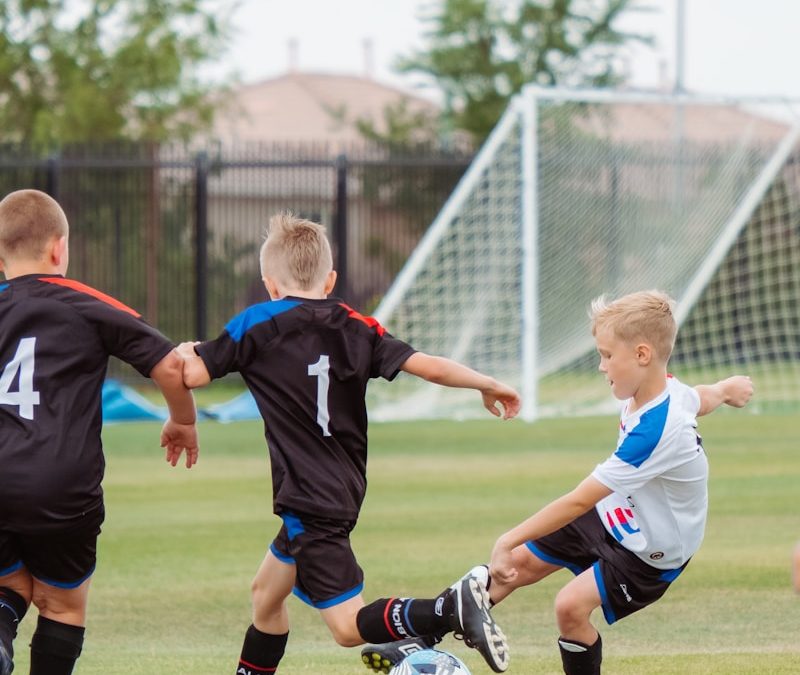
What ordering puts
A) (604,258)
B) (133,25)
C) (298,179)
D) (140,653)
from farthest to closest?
(133,25) < (298,179) < (604,258) < (140,653)

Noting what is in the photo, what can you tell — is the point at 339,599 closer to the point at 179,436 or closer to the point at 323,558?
the point at 323,558

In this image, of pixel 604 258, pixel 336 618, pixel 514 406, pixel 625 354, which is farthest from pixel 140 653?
pixel 604 258

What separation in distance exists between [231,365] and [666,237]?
14.7m

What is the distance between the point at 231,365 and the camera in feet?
17.4

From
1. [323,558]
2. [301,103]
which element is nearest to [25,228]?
[323,558]

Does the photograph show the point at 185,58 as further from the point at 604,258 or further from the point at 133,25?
the point at 604,258

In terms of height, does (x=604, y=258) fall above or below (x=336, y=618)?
below

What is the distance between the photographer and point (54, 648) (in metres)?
5.23

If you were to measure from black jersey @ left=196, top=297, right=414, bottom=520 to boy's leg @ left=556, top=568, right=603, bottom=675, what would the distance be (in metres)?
0.85

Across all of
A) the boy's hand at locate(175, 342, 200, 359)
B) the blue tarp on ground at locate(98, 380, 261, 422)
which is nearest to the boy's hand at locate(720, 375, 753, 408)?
the boy's hand at locate(175, 342, 200, 359)

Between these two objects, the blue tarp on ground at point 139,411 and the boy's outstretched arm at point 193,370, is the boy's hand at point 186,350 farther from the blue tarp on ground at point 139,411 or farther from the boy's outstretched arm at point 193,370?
the blue tarp on ground at point 139,411

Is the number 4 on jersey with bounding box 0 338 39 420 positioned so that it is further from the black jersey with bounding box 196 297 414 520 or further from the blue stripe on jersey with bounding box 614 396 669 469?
the blue stripe on jersey with bounding box 614 396 669 469

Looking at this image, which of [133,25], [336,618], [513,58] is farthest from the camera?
[513,58]

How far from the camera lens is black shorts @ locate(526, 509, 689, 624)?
209 inches
